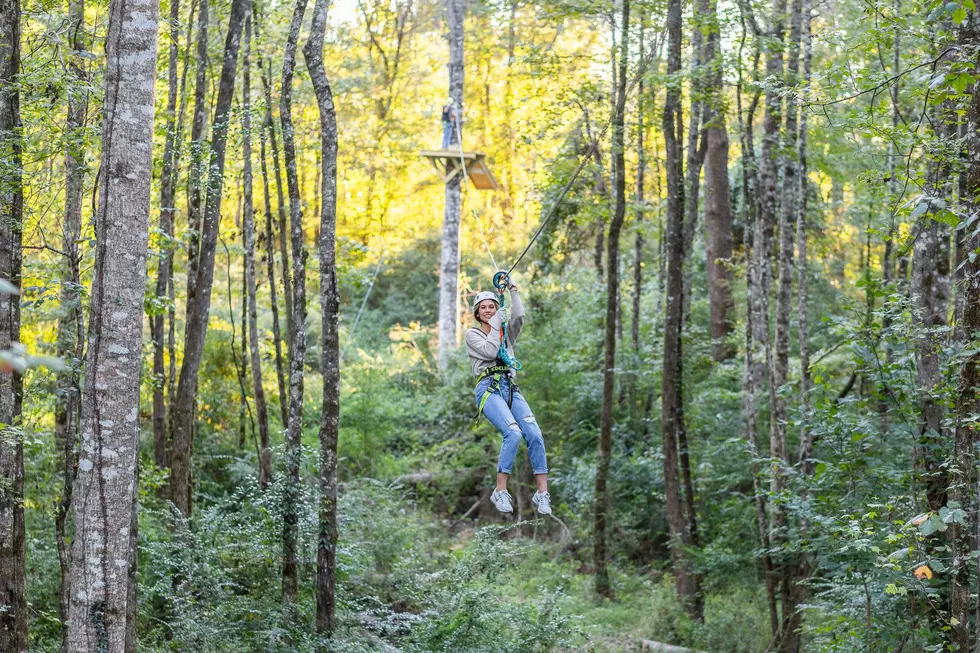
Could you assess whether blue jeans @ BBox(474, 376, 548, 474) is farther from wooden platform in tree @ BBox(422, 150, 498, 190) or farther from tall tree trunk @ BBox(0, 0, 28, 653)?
wooden platform in tree @ BBox(422, 150, 498, 190)

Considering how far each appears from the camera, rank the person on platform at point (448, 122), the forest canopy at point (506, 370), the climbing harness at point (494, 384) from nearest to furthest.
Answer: the forest canopy at point (506, 370)
the climbing harness at point (494, 384)
the person on platform at point (448, 122)

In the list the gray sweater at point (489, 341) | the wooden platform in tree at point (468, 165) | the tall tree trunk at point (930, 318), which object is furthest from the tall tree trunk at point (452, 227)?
the tall tree trunk at point (930, 318)

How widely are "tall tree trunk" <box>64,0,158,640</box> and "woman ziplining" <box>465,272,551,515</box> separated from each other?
3.19 m

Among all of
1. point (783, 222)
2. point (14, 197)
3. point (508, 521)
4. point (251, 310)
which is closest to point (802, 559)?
point (783, 222)

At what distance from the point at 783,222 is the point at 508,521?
789 cm

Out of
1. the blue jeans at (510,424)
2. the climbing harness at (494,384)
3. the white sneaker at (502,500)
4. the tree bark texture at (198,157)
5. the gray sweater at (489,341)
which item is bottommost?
the white sneaker at (502,500)

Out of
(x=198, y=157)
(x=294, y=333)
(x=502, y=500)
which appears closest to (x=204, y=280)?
(x=294, y=333)

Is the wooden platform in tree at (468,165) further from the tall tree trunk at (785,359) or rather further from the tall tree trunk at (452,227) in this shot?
the tall tree trunk at (785,359)

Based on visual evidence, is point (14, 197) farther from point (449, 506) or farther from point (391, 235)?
point (391, 235)

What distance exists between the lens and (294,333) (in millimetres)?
9461

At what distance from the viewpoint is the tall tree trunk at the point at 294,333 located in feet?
30.5

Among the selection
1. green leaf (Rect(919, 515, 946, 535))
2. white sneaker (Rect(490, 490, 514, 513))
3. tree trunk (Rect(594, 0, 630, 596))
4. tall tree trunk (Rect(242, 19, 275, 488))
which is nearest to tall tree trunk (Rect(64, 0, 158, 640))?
white sneaker (Rect(490, 490, 514, 513))

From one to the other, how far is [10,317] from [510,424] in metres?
3.80

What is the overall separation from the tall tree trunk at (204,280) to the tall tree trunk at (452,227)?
1058cm
